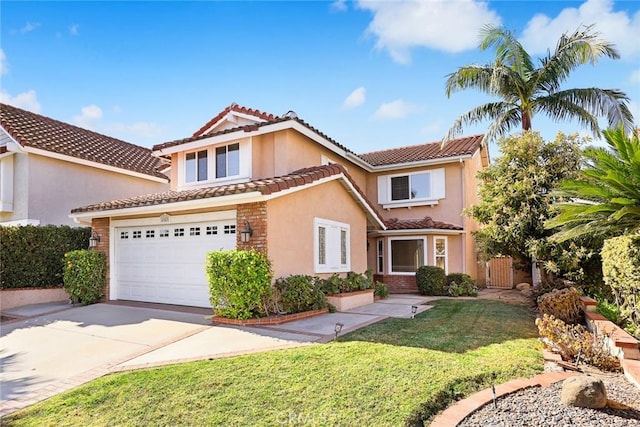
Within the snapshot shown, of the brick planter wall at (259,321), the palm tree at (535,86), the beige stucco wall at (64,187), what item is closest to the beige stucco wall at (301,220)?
the brick planter wall at (259,321)

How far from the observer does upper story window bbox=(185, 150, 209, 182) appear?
53.3 feet

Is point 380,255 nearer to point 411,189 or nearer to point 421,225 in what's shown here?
point 421,225

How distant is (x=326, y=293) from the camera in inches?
527

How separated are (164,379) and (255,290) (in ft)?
14.7

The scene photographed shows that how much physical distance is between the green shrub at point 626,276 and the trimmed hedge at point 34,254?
17313 millimetres

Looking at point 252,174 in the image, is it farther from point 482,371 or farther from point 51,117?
point 51,117

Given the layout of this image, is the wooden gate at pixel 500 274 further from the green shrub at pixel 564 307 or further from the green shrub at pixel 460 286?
the green shrub at pixel 564 307

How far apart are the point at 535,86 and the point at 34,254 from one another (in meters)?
22.7

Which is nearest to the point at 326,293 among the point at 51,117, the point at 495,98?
the point at 495,98

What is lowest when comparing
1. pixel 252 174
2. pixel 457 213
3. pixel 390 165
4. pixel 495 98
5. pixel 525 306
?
pixel 525 306

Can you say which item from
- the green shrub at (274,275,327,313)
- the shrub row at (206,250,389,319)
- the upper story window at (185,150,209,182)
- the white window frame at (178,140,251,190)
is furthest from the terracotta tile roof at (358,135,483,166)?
the shrub row at (206,250,389,319)

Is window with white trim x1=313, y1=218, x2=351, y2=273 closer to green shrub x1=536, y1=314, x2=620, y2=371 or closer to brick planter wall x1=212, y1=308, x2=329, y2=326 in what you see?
brick planter wall x1=212, y1=308, x2=329, y2=326

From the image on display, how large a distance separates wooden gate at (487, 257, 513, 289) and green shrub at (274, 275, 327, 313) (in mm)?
14324

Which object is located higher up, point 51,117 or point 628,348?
point 51,117
